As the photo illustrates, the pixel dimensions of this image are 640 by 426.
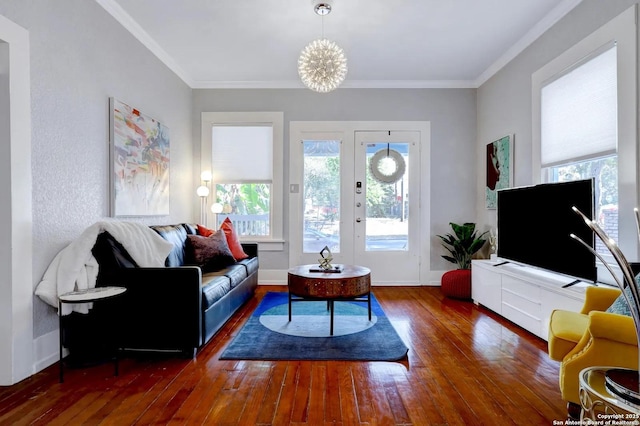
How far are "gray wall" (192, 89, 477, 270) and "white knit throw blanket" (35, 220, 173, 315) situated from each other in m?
2.43

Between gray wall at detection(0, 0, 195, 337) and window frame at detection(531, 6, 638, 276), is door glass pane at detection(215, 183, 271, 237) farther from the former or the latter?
window frame at detection(531, 6, 638, 276)

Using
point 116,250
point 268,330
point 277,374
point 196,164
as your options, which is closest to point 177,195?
point 196,164

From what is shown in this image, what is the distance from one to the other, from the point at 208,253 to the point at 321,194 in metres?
1.90

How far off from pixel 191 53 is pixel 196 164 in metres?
1.53

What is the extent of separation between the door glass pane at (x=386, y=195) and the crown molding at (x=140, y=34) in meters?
2.71

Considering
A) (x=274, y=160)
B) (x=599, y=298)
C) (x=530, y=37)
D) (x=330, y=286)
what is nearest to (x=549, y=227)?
(x=599, y=298)

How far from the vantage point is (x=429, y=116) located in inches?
196

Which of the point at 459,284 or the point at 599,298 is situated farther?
the point at 459,284

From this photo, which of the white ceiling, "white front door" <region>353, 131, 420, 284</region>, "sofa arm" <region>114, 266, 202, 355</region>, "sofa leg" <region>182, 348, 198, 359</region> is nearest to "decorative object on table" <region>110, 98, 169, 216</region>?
the white ceiling

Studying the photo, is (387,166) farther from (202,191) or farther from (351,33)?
(202,191)

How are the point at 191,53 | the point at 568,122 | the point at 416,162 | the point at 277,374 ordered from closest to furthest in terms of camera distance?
the point at 277,374
the point at 568,122
the point at 191,53
the point at 416,162

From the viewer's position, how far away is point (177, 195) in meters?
4.51

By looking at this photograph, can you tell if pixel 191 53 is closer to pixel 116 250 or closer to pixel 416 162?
pixel 116 250

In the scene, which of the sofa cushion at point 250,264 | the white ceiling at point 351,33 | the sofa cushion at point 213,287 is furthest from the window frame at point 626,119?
the sofa cushion at point 250,264
